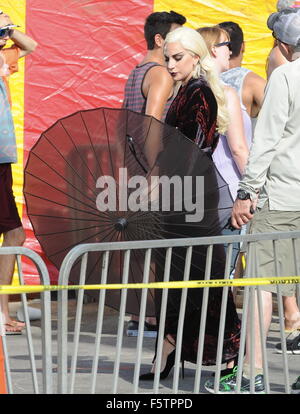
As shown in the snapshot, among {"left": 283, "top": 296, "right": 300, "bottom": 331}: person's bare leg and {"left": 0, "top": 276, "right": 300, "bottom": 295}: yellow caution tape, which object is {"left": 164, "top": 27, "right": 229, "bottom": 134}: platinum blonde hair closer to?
{"left": 283, "top": 296, "right": 300, "bottom": 331}: person's bare leg

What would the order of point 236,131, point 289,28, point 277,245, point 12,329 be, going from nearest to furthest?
point 277,245 → point 289,28 → point 236,131 → point 12,329

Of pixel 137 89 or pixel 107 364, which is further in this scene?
pixel 137 89

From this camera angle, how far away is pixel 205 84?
6.14 meters

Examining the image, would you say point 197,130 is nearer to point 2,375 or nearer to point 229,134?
point 229,134

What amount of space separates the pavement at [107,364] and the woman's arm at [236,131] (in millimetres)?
1156

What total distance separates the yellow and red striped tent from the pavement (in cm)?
108

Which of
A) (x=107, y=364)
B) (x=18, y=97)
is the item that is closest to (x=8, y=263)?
(x=107, y=364)

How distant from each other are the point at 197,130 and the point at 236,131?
0.77 metres

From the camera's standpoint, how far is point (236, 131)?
6.77 metres

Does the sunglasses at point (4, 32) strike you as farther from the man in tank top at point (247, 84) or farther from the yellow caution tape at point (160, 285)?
Result: the yellow caution tape at point (160, 285)

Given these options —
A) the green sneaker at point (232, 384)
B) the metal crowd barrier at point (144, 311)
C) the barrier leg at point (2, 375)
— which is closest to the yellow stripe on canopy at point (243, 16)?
the metal crowd barrier at point (144, 311)

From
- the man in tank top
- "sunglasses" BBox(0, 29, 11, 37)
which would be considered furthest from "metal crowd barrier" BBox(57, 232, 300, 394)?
"sunglasses" BBox(0, 29, 11, 37)

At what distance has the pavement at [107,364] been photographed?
5805mm
